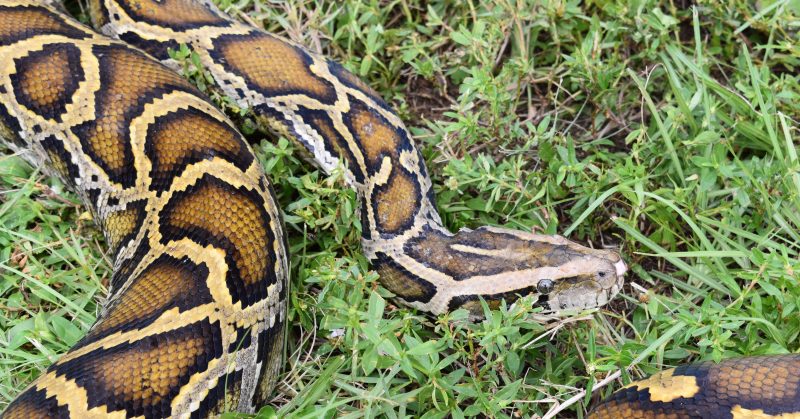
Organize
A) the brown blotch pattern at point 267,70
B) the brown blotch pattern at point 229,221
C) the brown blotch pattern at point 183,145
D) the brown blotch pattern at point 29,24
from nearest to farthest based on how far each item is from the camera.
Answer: the brown blotch pattern at point 229,221 < the brown blotch pattern at point 183,145 < the brown blotch pattern at point 29,24 < the brown blotch pattern at point 267,70

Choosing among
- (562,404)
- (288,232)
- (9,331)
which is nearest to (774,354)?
(562,404)

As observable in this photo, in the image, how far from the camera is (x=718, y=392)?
3.66m

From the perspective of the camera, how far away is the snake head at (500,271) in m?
4.16

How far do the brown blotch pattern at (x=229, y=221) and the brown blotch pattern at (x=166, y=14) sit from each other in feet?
4.15

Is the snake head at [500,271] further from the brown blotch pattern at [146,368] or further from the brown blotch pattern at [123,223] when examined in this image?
the brown blotch pattern at [123,223]

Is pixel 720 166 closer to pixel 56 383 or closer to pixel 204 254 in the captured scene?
pixel 204 254

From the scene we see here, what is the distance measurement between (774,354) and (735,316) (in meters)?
0.30

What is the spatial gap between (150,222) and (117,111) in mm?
688

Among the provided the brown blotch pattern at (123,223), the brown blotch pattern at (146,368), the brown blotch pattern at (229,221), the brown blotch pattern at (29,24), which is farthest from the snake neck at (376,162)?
the brown blotch pattern at (146,368)

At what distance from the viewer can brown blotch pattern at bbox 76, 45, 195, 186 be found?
4496 mm

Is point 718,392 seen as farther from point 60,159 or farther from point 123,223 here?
point 60,159

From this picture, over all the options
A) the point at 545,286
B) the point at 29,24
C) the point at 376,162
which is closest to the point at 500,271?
the point at 545,286

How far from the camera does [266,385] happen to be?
4.22 meters

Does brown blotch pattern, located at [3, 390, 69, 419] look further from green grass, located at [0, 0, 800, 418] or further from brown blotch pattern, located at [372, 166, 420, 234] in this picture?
brown blotch pattern, located at [372, 166, 420, 234]
